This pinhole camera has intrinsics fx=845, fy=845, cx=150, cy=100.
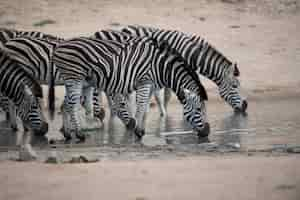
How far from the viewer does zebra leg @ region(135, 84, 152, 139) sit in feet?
37.8

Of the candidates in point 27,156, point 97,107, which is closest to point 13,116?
point 97,107

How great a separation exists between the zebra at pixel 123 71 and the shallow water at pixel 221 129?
1.20 feet

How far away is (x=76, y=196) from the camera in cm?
646

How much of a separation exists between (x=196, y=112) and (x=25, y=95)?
236cm

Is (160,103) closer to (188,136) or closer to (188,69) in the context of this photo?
(188,69)

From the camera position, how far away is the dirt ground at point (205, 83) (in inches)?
260

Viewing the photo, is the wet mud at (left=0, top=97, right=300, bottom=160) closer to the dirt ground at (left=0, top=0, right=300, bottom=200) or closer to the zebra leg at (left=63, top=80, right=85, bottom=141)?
the zebra leg at (left=63, top=80, right=85, bottom=141)

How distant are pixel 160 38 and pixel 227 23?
7.05m

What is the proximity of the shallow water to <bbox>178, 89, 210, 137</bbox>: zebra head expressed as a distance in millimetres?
146

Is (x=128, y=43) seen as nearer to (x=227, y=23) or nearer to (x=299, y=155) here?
(x=299, y=155)

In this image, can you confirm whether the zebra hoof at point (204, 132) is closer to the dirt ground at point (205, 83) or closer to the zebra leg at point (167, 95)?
the dirt ground at point (205, 83)

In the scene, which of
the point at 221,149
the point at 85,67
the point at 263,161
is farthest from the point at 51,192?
the point at 85,67

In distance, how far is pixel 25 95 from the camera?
38.1ft

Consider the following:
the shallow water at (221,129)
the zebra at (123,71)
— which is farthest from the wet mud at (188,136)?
the zebra at (123,71)
